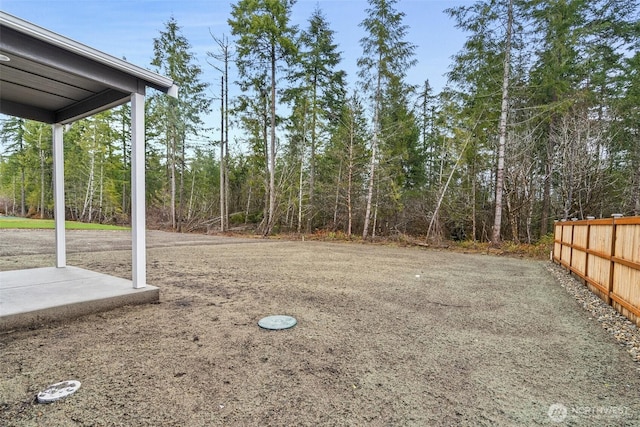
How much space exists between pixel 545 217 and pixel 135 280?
12.7 m

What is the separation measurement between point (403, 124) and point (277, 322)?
427 inches

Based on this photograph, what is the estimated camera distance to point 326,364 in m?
2.06

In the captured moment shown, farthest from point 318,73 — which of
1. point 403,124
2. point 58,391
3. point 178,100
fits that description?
point 58,391

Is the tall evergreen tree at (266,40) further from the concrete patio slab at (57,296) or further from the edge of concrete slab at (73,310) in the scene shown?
the edge of concrete slab at (73,310)

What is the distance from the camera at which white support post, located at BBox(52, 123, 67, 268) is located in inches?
160

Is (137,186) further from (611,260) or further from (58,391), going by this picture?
(611,260)

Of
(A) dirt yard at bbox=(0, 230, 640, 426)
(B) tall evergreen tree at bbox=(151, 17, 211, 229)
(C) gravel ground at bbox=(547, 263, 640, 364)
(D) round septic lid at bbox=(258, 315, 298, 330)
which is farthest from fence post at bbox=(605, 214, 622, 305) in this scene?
(B) tall evergreen tree at bbox=(151, 17, 211, 229)

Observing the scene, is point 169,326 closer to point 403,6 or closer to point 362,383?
point 362,383

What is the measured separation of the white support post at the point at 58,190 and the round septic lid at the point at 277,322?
3.39 m

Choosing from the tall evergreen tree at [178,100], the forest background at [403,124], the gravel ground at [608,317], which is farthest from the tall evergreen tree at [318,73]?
the gravel ground at [608,317]

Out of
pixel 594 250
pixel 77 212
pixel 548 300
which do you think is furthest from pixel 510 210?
pixel 77 212

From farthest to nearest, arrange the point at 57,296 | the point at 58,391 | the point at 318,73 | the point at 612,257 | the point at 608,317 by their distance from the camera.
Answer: the point at 318,73 < the point at 612,257 < the point at 608,317 < the point at 57,296 < the point at 58,391

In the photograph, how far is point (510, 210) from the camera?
393 inches

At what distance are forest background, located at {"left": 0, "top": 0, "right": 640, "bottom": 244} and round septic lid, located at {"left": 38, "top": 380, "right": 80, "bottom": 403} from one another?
1014 centimetres
